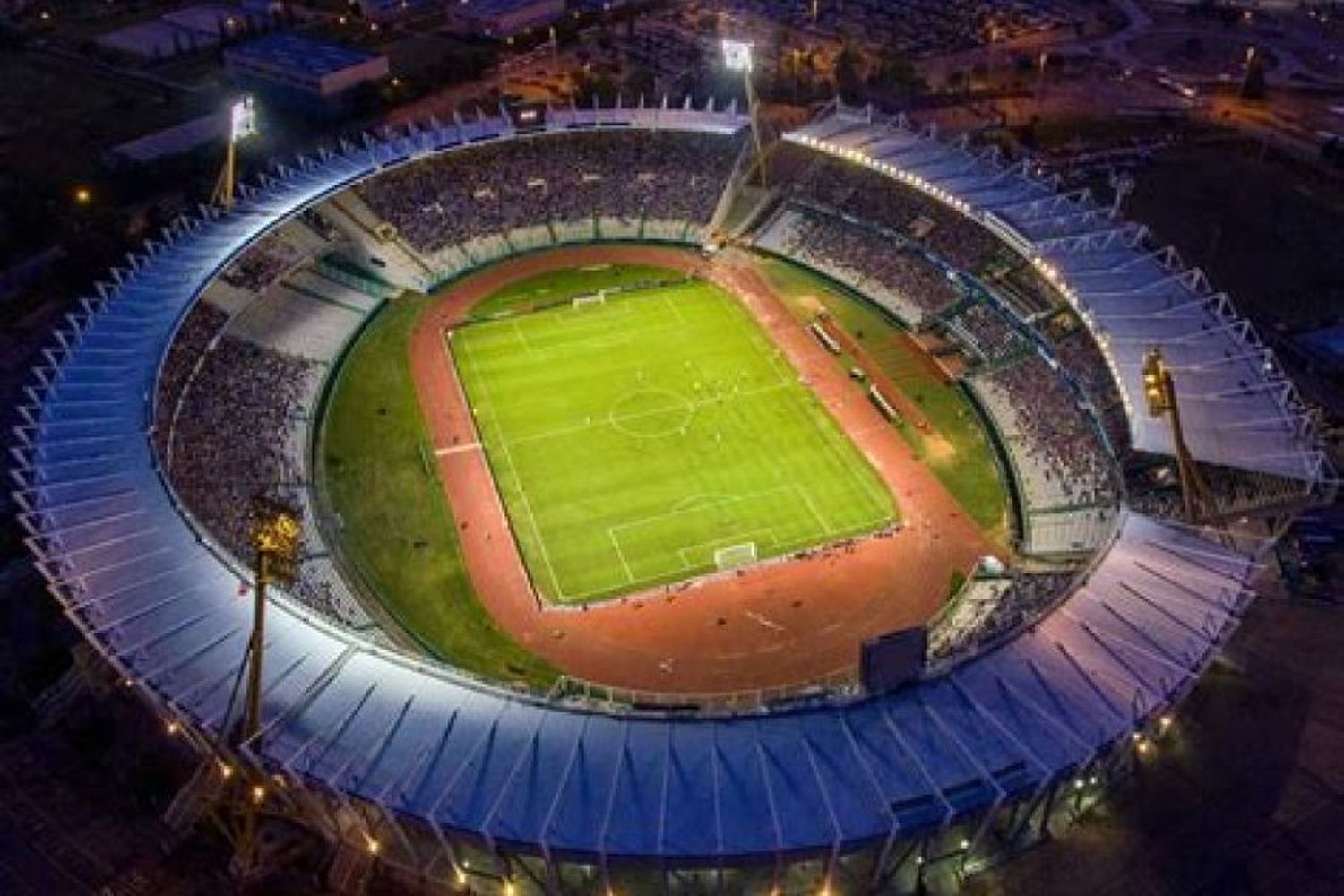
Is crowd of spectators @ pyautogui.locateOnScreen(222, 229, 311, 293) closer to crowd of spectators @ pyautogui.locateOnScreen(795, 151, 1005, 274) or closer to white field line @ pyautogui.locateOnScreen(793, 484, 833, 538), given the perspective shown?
crowd of spectators @ pyautogui.locateOnScreen(795, 151, 1005, 274)

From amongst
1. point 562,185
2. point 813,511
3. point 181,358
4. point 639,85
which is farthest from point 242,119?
point 813,511

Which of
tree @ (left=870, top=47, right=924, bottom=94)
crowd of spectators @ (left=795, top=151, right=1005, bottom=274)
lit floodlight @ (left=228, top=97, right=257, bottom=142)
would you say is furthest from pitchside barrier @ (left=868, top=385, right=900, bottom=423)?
tree @ (left=870, top=47, right=924, bottom=94)

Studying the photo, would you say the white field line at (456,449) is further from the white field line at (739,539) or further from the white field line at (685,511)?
the white field line at (739,539)

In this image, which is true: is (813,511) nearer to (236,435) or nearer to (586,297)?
(586,297)

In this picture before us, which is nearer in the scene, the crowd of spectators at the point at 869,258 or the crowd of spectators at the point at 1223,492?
the crowd of spectators at the point at 1223,492

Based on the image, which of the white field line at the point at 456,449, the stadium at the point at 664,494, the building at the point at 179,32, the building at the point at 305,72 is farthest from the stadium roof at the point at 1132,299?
the building at the point at 179,32

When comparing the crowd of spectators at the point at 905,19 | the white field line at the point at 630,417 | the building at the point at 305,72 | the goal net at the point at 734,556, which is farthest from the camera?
the crowd of spectators at the point at 905,19
